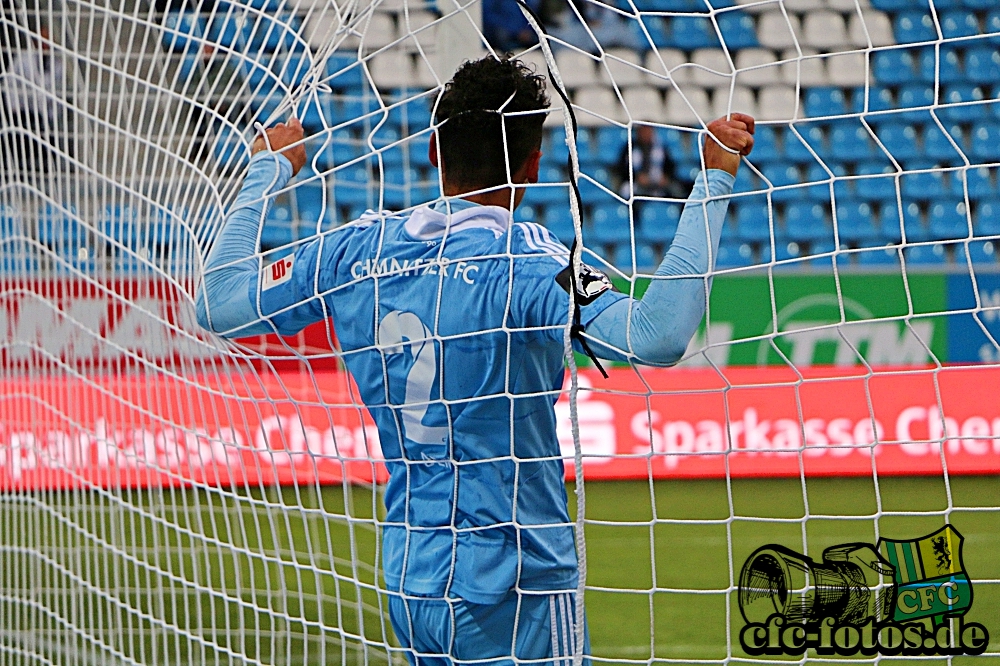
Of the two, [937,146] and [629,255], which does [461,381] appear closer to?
[629,255]

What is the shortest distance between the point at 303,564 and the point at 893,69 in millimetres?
6750

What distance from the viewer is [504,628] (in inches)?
66.4

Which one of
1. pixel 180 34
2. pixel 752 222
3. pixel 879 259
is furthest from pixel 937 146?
pixel 180 34

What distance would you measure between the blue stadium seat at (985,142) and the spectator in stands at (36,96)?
23.8 ft

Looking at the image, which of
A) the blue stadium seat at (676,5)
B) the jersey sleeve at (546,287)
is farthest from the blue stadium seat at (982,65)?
the jersey sleeve at (546,287)

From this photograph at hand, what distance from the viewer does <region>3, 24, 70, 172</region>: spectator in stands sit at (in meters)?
2.76

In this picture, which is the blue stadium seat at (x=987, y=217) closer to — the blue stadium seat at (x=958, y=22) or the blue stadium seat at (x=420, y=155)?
the blue stadium seat at (x=958, y=22)

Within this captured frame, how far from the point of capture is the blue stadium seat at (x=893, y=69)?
8.55m

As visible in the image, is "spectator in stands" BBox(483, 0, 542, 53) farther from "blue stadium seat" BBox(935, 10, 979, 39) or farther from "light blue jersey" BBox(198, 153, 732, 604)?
"light blue jersey" BBox(198, 153, 732, 604)

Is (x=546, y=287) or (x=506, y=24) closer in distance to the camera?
(x=546, y=287)

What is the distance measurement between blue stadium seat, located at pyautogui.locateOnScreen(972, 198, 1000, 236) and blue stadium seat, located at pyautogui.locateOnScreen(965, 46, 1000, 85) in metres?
1.06

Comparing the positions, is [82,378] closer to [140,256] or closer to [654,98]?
[140,256]

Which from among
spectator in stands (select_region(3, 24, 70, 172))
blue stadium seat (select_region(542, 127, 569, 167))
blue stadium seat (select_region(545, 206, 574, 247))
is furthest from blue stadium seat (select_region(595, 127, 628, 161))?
spectator in stands (select_region(3, 24, 70, 172))

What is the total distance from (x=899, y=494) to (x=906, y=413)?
1.89ft
